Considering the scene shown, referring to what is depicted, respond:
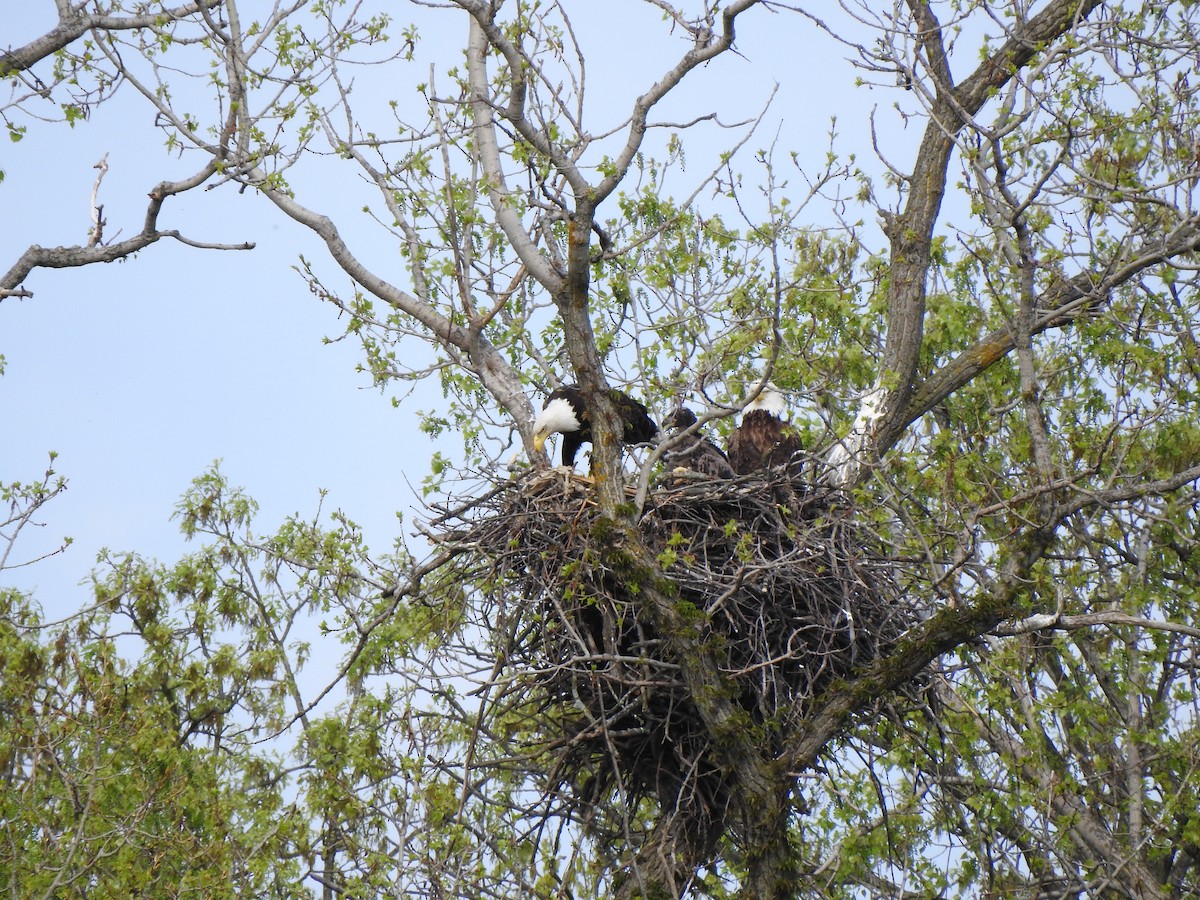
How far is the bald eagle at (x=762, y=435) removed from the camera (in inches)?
292

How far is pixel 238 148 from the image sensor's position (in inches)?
286

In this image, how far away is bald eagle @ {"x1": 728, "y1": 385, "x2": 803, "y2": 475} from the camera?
7410 mm

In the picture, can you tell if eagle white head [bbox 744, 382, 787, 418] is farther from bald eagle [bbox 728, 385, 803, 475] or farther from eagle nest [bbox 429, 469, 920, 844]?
eagle nest [bbox 429, 469, 920, 844]

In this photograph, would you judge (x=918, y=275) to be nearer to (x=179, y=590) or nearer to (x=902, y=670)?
(x=902, y=670)

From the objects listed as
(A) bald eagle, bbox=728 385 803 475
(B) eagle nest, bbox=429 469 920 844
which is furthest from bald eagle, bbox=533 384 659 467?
(B) eagle nest, bbox=429 469 920 844

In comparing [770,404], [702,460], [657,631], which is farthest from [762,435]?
[657,631]

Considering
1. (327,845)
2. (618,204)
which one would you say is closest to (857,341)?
(618,204)

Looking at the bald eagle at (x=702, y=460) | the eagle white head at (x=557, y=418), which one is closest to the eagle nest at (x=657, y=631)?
the bald eagle at (x=702, y=460)

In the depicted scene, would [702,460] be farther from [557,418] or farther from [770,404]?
[770,404]

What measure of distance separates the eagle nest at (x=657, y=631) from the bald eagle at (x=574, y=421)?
713mm

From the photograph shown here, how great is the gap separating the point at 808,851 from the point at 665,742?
348 centimetres

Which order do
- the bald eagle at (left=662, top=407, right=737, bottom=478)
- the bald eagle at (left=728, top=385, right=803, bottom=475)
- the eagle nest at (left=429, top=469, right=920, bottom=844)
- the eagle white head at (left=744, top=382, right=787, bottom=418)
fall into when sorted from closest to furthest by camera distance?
the eagle nest at (left=429, top=469, right=920, bottom=844) < the bald eagle at (left=662, top=407, right=737, bottom=478) < the bald eagle at (left=728, top=385, right=803, bottom=475) < the eagle white head at (left=744, top=382, right=787, bottom=418)

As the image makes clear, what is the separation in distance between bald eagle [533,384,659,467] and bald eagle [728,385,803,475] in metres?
0.53

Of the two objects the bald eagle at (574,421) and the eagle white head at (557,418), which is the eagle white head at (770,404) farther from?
the eagle white head at (557,418)
